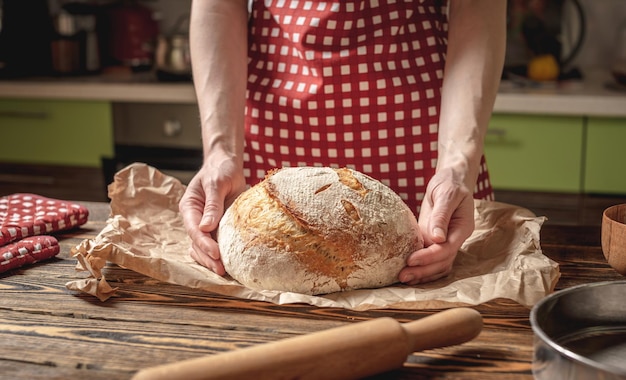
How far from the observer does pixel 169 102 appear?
2.47 metres

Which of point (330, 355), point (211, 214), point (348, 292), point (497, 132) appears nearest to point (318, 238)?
point (348, 292)

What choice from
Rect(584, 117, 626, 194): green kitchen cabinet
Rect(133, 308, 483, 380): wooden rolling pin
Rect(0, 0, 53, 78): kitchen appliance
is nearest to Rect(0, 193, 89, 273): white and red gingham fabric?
Rect(133, 308, 483, 380): wooden rolling pin

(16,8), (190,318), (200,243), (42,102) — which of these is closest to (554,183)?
(200,243)

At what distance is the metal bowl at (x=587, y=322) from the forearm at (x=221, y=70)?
0.63 m

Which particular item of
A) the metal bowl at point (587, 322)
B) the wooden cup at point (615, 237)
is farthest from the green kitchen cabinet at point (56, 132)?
the metal bowl at point (587, 322)

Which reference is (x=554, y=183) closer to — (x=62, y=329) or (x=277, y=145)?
(x=277, y=145)

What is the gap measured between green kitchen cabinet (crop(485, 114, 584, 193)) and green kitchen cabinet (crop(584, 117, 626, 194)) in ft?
0.09

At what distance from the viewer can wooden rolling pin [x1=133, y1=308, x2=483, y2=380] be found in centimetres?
66

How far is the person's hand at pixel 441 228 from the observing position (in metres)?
1.01

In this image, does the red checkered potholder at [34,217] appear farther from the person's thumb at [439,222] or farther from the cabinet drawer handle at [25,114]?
the cabinet drawer handle at [25,114]

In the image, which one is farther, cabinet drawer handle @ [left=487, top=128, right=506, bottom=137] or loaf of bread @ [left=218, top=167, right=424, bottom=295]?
cabinet drawer handle @ [left=487, top=128, right=506, bottom=137]

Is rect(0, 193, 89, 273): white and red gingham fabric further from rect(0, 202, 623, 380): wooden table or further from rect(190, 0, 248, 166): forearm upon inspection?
rect(190, 0, 248, 166): forearm

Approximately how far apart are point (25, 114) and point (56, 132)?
0.44 feet

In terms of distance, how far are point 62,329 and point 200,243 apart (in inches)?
10.0
